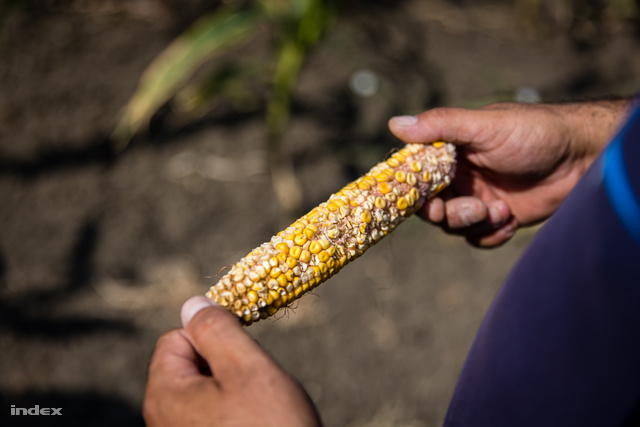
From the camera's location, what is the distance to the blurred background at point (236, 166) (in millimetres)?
2166

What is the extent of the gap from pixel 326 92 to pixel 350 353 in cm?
163

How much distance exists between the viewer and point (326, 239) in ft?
3.55

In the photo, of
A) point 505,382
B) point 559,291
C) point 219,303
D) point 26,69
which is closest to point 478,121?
point 559,291

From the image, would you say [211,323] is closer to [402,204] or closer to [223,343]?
[223,343]

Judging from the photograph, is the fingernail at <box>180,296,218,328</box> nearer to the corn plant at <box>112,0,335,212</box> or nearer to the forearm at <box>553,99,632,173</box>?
the forearm at <box>553,99,632,173</box>

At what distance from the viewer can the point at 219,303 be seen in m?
1.04

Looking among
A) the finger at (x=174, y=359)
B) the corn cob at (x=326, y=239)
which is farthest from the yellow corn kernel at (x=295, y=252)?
the finger at (x=174, y=359)

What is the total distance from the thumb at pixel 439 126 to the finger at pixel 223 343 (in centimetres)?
65

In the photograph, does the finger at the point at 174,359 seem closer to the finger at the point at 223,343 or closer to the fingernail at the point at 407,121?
the finger at the point at 223,343

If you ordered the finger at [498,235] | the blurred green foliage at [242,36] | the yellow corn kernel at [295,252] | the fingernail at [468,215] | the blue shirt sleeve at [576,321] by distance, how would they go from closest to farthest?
the blue shirt sleeve at [576,321]
the yellow corn kernel at [295,252]
the fingernail at [468,215]
the finger at [498,235]
the blurred green foliage at [242,36]

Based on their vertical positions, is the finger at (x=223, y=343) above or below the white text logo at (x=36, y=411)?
below

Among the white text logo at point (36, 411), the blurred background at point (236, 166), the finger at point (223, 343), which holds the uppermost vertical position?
the blurred background at point (236, 166)

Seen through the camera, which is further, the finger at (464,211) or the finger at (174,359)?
the finger at (464,211)

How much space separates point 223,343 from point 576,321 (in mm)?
651
